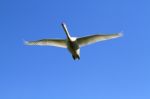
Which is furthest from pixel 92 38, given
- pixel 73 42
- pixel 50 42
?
pixel 50 42

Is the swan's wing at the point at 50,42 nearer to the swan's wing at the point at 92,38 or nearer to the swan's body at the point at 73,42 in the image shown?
the swan's body at the point at 73,42

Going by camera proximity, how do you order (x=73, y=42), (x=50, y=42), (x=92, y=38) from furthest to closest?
(x=50, y=42), (x=92, y=38), (x=73, y=42)

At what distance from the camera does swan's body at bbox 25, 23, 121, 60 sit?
53000 mm

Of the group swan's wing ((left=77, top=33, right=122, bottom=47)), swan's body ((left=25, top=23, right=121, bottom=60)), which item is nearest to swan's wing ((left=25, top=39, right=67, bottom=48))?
swan's body ((left=25, top=23, right=121, bottom=60))

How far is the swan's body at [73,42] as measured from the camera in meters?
53.0

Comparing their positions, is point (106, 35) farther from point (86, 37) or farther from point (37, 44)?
point (37, 44)

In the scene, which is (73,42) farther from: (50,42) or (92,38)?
(50,42)

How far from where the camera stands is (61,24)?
53.9 metres

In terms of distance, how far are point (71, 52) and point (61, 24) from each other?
3877 millimetres

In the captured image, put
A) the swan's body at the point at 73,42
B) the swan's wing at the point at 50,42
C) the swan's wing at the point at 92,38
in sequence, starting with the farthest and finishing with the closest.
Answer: the swan's wing at the point at 50,42, the swan's wing at the point at 92,38, the swan's body at the point at 73,42

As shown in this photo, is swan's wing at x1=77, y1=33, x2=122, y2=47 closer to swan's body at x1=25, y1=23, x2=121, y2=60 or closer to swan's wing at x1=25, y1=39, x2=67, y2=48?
swan's body at x1=25, y1=23, x2=121, y2=60

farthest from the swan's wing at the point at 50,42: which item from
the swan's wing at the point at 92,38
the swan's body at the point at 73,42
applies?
the swan's wing at the point at 92,38

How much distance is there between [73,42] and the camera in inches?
2079

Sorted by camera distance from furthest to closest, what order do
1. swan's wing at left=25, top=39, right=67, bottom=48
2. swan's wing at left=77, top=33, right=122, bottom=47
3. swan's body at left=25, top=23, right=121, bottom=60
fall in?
swan's wing at left=25, top=39, right=67, bottom=48, swan's wing at left=77, top=33, right=122, bottom=47, swan's body at left=25, top=23, right=121, bottom=60
